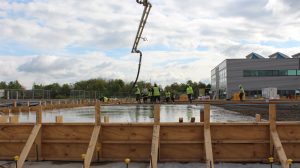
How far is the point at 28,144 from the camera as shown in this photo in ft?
40.5

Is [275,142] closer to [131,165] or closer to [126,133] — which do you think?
[131,165]

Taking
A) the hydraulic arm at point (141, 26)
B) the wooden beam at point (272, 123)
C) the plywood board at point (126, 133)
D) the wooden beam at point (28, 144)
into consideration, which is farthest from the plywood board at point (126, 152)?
the hydraulic arm at point (141, 26)

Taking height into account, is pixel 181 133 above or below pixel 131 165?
above

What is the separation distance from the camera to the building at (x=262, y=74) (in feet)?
332

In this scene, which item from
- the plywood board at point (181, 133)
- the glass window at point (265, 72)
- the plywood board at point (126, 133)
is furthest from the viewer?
the glass window at point (265, 72)

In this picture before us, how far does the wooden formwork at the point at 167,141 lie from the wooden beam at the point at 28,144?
0.10ft

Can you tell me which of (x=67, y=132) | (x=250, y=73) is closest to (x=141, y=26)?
(x=67, y=132)

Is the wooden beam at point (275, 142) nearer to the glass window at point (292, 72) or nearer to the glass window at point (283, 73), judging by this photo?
the glass window at point (283, 73)

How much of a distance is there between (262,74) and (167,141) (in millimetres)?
93799

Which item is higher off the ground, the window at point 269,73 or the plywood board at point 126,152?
the window at point 269,73

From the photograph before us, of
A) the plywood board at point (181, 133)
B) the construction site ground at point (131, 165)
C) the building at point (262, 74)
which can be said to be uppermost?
the building at point (262, 74)

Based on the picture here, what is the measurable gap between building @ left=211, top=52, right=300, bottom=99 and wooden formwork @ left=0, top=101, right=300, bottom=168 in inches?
3525

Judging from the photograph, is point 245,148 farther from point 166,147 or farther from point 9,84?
point 9,84

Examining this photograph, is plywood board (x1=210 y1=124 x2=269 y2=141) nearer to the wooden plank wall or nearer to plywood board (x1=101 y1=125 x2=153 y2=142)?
the wooden plank wall
